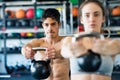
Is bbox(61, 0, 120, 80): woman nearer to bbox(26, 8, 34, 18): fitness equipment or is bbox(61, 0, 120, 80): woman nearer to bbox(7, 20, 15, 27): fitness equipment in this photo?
bbox(26, 8, 34, 18): fitness equipment

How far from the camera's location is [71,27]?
7.09 metres

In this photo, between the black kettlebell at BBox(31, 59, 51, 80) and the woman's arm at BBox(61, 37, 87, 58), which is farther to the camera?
the black kettlebell at BBox(31, 59, 51, 80)

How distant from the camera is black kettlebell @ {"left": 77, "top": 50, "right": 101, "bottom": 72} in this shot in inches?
68.9

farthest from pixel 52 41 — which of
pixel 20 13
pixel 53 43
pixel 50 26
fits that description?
pixel 20 13

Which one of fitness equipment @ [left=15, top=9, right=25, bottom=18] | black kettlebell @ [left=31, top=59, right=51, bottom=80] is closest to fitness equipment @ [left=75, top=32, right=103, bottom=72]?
black kettlebell @ [left=31, top=59, right=51, bottom=80]

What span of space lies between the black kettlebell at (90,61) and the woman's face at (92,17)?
7.6 inches

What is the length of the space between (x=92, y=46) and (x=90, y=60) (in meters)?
0.09

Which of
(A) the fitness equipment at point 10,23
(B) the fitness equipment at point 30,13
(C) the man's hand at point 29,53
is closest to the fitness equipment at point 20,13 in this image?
(B) the fitness equipment at point 30,13

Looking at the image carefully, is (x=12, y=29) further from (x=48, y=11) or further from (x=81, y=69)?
(x=81, y=69)

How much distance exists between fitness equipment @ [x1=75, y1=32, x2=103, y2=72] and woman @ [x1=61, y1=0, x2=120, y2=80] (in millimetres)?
20

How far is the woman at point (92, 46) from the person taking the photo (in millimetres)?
1757

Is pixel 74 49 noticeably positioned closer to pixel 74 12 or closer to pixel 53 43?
pixel 53 43

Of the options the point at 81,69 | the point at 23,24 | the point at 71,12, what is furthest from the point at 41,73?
the point at 23,24

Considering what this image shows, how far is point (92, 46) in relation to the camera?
175 cm
